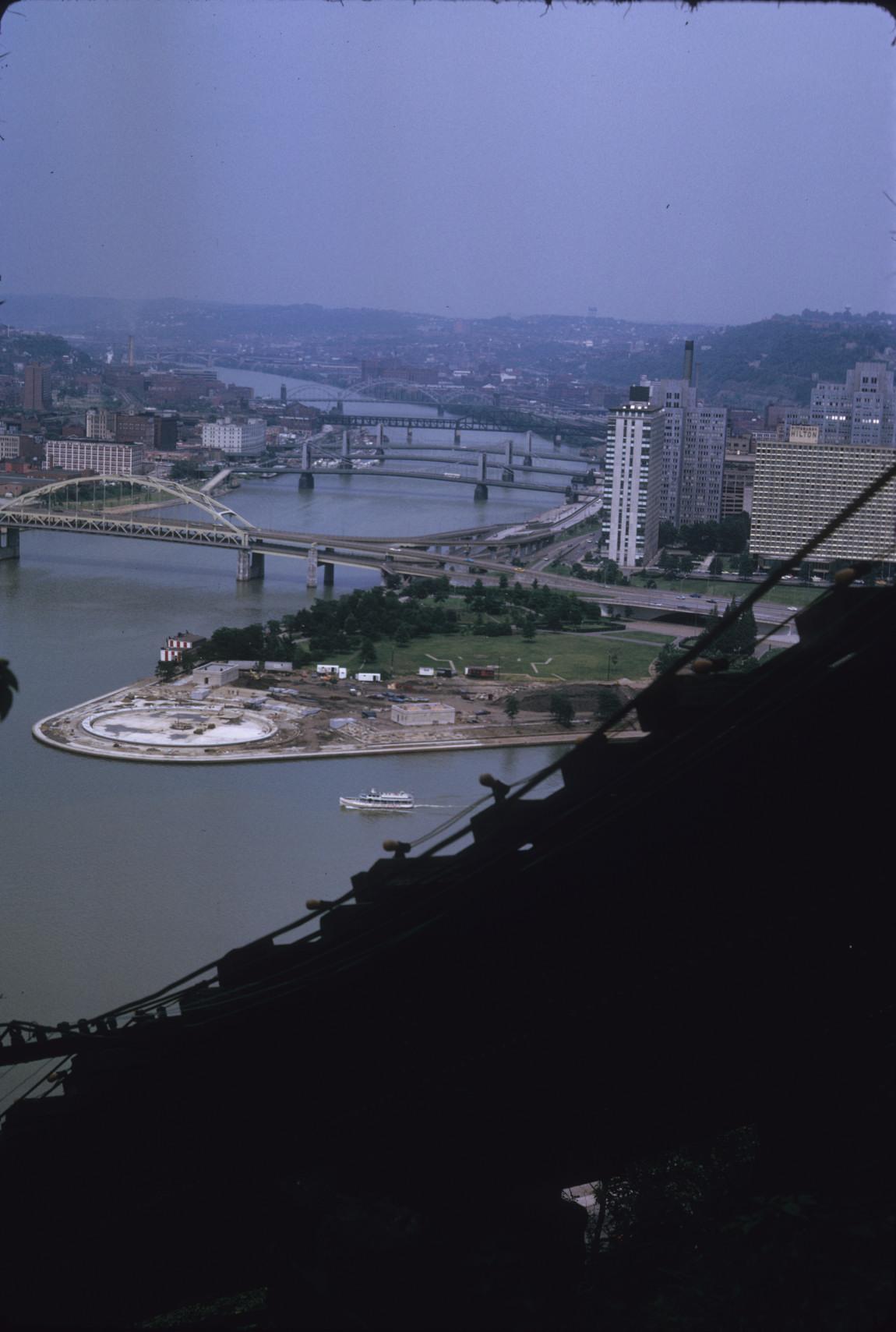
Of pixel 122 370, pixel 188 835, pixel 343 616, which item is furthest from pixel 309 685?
pixel 122 370

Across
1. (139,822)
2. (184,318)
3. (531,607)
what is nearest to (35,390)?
(184,318)

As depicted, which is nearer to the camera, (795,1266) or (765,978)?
(795,1266)

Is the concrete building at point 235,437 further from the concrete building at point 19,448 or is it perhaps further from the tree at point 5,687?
the tree at point 5,687

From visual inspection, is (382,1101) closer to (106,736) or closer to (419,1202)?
(419,1202)

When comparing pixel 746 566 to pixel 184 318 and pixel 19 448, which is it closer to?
pixel 19 448

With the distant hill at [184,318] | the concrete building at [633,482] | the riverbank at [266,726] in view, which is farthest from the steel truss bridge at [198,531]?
the distant hill at [184,318]

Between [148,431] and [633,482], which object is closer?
[633,482]
